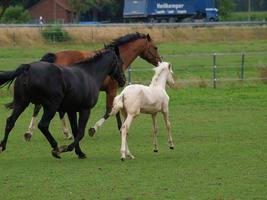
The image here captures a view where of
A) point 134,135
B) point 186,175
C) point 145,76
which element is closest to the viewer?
point 186,175

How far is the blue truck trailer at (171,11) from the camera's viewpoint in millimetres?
78312

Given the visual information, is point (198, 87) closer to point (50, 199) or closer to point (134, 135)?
point (134, 135)

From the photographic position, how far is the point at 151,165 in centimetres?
1213

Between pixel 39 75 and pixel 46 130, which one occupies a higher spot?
pixel 39 75

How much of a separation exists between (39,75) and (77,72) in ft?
3.44

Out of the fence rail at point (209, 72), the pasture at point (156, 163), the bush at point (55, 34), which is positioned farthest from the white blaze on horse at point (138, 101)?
the bush at point (55, 34)

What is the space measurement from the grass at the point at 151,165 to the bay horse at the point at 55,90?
0.56 m

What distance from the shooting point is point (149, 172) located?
1141cm

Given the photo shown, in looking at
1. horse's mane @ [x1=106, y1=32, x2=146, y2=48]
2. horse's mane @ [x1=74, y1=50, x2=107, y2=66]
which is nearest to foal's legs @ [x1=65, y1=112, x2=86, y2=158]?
horse's mane @ [x1=74, y1=50, x2=107, y2=66]

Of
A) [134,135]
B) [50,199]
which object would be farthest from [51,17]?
[50,199]

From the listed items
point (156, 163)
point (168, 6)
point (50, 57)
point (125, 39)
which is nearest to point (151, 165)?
point (156, 163)

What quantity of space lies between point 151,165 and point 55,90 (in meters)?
1.89

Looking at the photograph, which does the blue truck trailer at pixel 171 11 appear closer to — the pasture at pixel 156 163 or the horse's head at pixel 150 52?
the pasture at pixel 156 163

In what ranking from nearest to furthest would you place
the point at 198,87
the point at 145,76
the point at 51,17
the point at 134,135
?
1. the point at 134,135
2. the point at 198,87
3. the point at 145,76
4. the point at 51,17
